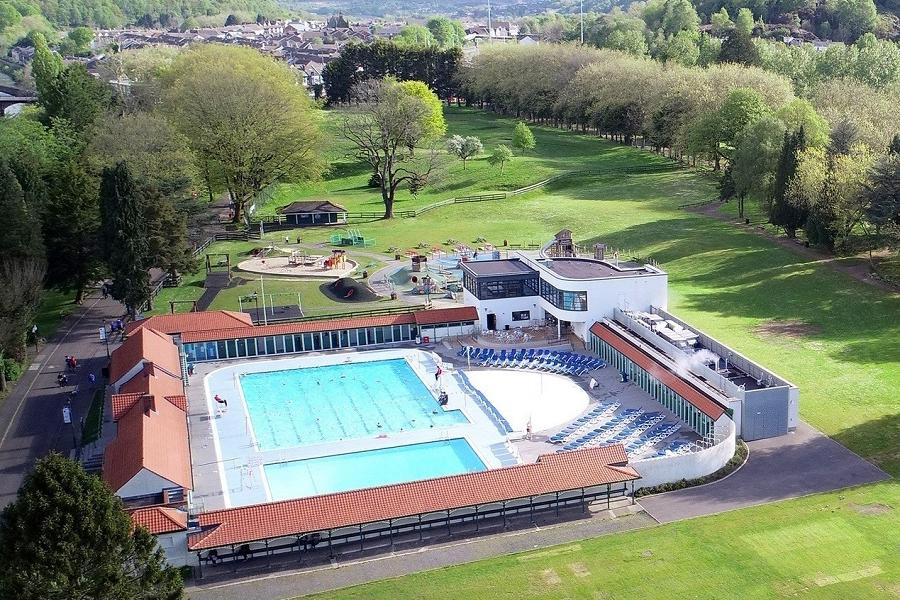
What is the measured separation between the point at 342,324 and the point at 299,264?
15.5m

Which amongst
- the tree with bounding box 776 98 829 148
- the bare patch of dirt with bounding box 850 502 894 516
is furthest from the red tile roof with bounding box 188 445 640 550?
the tree with bounding box 776 98 829 148

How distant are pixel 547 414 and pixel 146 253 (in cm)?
2509

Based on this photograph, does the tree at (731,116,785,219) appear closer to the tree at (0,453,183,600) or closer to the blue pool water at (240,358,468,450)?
the blue pool water at (240,358,468,450)

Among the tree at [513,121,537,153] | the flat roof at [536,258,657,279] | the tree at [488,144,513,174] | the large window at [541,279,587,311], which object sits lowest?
the large window at [541,279,587,311]

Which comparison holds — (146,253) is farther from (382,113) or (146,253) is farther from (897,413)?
(897,413)

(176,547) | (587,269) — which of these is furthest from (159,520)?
(587,269)

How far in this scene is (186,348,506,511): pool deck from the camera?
31938 mm

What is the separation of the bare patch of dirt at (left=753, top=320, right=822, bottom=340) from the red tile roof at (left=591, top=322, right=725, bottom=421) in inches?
343

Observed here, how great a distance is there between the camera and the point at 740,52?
104000 mm

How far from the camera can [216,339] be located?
45.5 meters

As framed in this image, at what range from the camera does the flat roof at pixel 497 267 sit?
48662 mm

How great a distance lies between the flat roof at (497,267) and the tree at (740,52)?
6471cm

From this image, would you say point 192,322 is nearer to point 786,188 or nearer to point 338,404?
point 338,404

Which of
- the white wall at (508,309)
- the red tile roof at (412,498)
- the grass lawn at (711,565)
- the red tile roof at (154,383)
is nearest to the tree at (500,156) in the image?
the white wall at (508,309)
